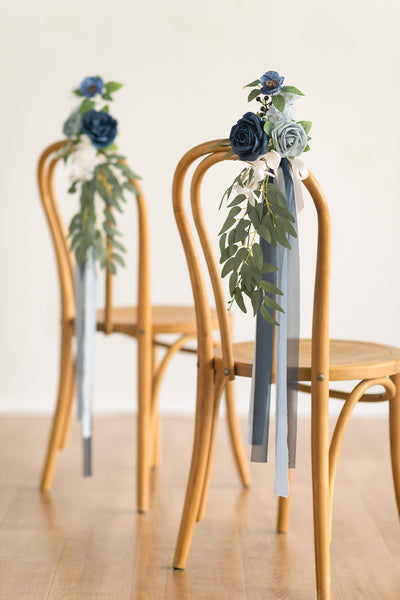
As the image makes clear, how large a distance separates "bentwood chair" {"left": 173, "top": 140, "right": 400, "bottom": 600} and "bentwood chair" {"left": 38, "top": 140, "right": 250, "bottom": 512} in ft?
1.06

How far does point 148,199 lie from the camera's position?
3.12m

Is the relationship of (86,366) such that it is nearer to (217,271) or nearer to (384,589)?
(217,271)

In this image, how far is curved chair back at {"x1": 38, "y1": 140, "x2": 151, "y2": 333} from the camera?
1.98m

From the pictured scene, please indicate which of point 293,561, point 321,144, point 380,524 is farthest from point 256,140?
point 321,144

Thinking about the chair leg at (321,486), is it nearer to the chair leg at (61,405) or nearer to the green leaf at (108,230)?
the green leaf at (108,230)

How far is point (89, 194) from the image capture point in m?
1.97

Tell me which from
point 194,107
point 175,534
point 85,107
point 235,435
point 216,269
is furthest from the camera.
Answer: point 194,107

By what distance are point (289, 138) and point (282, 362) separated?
1.40 feet

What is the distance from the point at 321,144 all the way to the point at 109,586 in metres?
2.04

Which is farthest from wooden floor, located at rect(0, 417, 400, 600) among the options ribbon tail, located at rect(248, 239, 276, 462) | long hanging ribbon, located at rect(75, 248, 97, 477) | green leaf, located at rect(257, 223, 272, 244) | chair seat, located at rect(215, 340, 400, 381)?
green leaf, located at rect(257, 223, 272, 244)

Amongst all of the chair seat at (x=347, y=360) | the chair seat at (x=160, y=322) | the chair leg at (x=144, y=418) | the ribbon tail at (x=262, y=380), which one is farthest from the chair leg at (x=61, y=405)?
the ribbon tail at (x=262, y=380)

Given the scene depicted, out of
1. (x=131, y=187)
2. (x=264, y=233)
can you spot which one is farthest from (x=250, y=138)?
(x=131, y=187)

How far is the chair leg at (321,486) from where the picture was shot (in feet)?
4.75

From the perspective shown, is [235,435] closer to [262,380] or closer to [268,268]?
[262,380]
